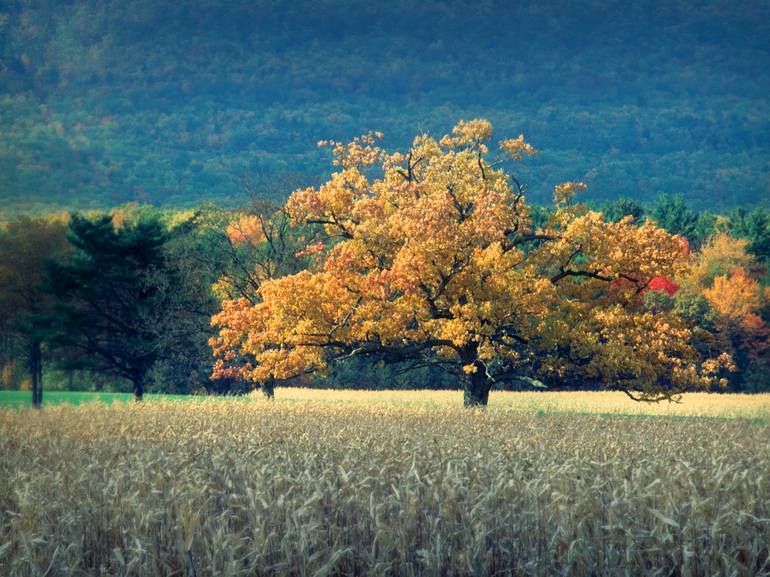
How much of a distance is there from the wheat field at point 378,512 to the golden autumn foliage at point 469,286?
11.7 metres

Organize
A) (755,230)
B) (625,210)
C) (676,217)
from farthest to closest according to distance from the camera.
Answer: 1. (676,217)
2. (625,210)
3. (755,230)

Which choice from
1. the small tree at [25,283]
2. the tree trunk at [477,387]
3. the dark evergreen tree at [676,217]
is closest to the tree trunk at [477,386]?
the tree trunk at [477,387]

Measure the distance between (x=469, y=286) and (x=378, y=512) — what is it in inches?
730

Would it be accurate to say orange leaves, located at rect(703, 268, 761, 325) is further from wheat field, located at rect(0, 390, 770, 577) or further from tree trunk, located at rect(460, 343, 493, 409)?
wheat field, located at rect(0, 390, 770, 577)

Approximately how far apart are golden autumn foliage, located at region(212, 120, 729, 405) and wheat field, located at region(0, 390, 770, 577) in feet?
38.3

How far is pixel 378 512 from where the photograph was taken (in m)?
7.46

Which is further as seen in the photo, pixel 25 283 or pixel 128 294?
pixel 25 283

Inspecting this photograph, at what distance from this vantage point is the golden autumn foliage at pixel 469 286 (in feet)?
82.0

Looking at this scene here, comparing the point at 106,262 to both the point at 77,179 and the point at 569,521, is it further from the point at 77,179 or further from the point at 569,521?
the point at 77,179

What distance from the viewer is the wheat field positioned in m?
6.65

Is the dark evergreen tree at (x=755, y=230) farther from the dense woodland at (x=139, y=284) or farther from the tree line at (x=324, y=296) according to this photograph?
the dense woodland at (x=139, y=284)

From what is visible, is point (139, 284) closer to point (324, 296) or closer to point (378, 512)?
point (324, 296)

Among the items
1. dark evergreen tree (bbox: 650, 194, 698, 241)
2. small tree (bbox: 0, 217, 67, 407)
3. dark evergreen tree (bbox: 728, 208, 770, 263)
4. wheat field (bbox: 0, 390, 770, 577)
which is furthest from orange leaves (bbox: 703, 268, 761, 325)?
wheat field (bbox: 0, 390, 770, 577)

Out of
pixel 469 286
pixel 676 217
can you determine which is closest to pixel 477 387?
pixel 469 286
